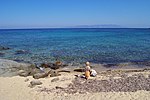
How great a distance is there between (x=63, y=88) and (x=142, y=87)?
4.06 m

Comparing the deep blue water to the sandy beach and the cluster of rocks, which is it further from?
the sandy beach

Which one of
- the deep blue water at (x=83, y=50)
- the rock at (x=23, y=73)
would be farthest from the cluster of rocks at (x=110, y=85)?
the deep blue water at (x=83, y=50)

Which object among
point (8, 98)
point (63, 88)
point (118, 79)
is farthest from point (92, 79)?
point (8, 98)

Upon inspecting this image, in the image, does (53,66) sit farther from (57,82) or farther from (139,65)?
(139,65)

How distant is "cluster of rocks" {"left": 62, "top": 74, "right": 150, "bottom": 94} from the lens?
11.9 metres

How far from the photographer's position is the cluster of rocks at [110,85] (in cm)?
1185

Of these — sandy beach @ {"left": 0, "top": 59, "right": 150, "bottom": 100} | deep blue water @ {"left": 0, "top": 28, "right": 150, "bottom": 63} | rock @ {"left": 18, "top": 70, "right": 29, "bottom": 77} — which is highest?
sandy beach @ {"left": 0, "top": 59, "right": 150, "bottom": 100}

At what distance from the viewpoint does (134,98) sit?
10516mm

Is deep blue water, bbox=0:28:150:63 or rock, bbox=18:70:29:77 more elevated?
rock, bbox=18:70:29:77

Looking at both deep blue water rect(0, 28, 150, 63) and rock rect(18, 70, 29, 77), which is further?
deep blue water rect(0, 28, 150, 63)

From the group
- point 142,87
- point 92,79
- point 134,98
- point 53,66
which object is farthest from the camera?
point 53,66

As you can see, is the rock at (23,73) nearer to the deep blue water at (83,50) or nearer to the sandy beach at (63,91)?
the sandy beach at (63,91)

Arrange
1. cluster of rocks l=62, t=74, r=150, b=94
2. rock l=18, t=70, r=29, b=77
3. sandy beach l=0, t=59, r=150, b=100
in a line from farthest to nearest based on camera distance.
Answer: rock l=18, t=70, r=29, b=77, cluster of rocks l=62, t=74, r=150, b=94, sandy beach l=0, t=59, r=150, b=100

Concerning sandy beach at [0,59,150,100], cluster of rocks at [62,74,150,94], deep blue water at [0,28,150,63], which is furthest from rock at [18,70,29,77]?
deep blue water at [0,28,150,63]
